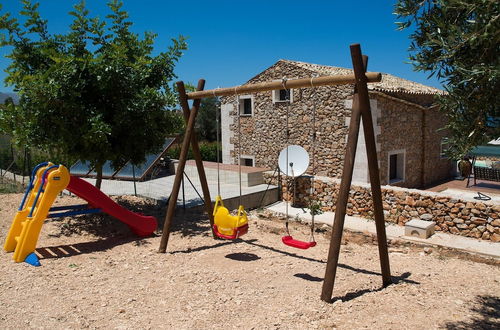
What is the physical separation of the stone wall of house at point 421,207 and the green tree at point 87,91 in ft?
17.4

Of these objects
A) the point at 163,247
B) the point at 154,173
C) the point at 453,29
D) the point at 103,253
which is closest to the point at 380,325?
the point at 453,29

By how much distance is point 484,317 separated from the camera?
13.6 feet

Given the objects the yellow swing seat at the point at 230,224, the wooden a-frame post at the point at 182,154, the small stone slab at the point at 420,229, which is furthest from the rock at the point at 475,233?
the wooden a-frame post at the point at 182,154

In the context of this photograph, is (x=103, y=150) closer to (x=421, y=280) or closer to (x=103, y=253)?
(x=103, y=253)

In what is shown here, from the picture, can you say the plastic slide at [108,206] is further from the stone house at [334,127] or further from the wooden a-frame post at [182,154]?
the stone house at [334,127]

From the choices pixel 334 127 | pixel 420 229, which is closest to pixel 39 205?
pixel 420 229

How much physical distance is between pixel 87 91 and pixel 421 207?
7903 mm

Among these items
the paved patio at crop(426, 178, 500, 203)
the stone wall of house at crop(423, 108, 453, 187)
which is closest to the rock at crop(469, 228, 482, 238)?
the paved patio at crop(426, 178, 500, 203)

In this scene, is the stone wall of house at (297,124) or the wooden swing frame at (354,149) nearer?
the wooden swing frame at (354,149)

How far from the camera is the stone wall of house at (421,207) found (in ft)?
26.9

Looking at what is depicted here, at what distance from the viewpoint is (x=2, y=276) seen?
5.06 meters

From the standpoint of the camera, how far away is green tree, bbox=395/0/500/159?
9.67 feet

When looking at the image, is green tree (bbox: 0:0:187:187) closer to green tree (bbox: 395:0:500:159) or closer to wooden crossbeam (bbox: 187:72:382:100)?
wooden crossbeam (bbox: 187:72:382:100)

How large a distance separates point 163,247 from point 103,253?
0.98 m
